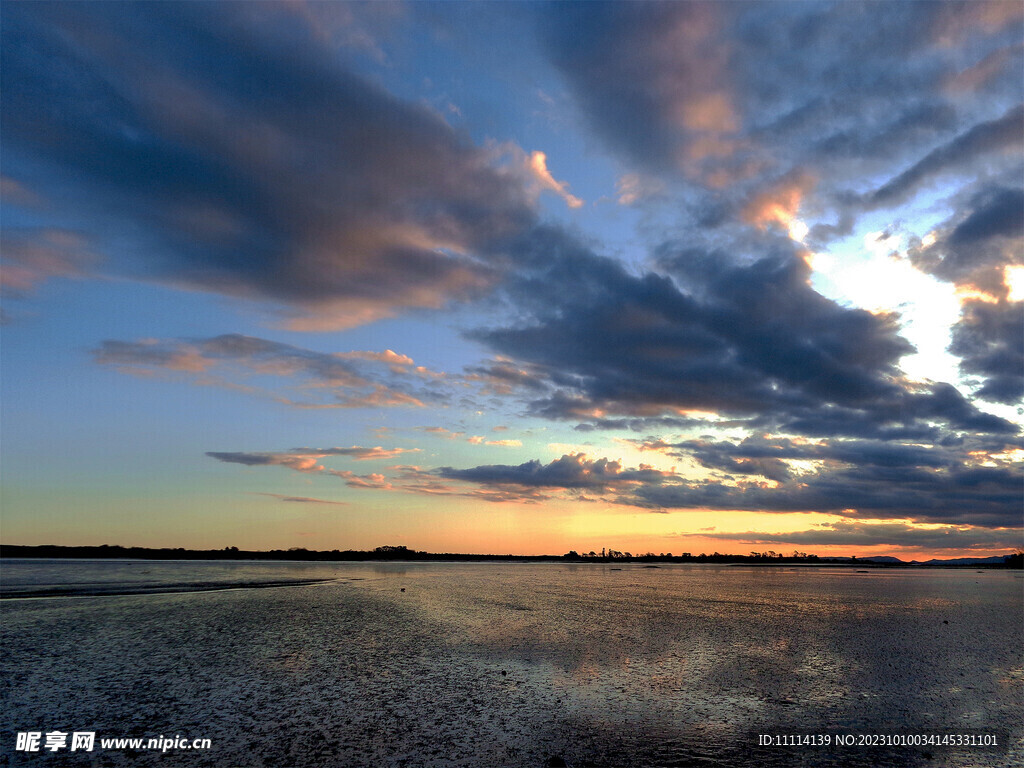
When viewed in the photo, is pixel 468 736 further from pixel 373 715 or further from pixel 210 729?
pixel 210 729

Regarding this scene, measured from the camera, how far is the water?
12102 mm

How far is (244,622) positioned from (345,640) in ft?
26.2

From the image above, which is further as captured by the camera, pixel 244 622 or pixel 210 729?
pixel 244 622

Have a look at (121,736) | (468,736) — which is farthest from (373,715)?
Result: (121,736)

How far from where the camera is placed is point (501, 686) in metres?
16.9

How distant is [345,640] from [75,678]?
9.48 metres

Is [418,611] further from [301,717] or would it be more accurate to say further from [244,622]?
[301,717]

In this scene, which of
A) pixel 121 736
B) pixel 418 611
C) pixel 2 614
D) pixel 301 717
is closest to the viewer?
pixel 121 736

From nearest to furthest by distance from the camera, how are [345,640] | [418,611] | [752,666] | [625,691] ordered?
[625,691] → [752,666] → [345,640] → [418,611]

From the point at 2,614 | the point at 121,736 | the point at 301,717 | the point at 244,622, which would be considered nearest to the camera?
the point at 121,736

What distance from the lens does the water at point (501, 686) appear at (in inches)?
476

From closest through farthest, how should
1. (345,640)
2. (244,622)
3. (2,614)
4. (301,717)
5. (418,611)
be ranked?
1. (301,717)
2. (345,640)
3. (244,622)
4. (2,614)
5. (418,611)

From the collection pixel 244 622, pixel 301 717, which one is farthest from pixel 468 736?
pixel 244 622

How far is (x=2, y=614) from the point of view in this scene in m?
30.9
